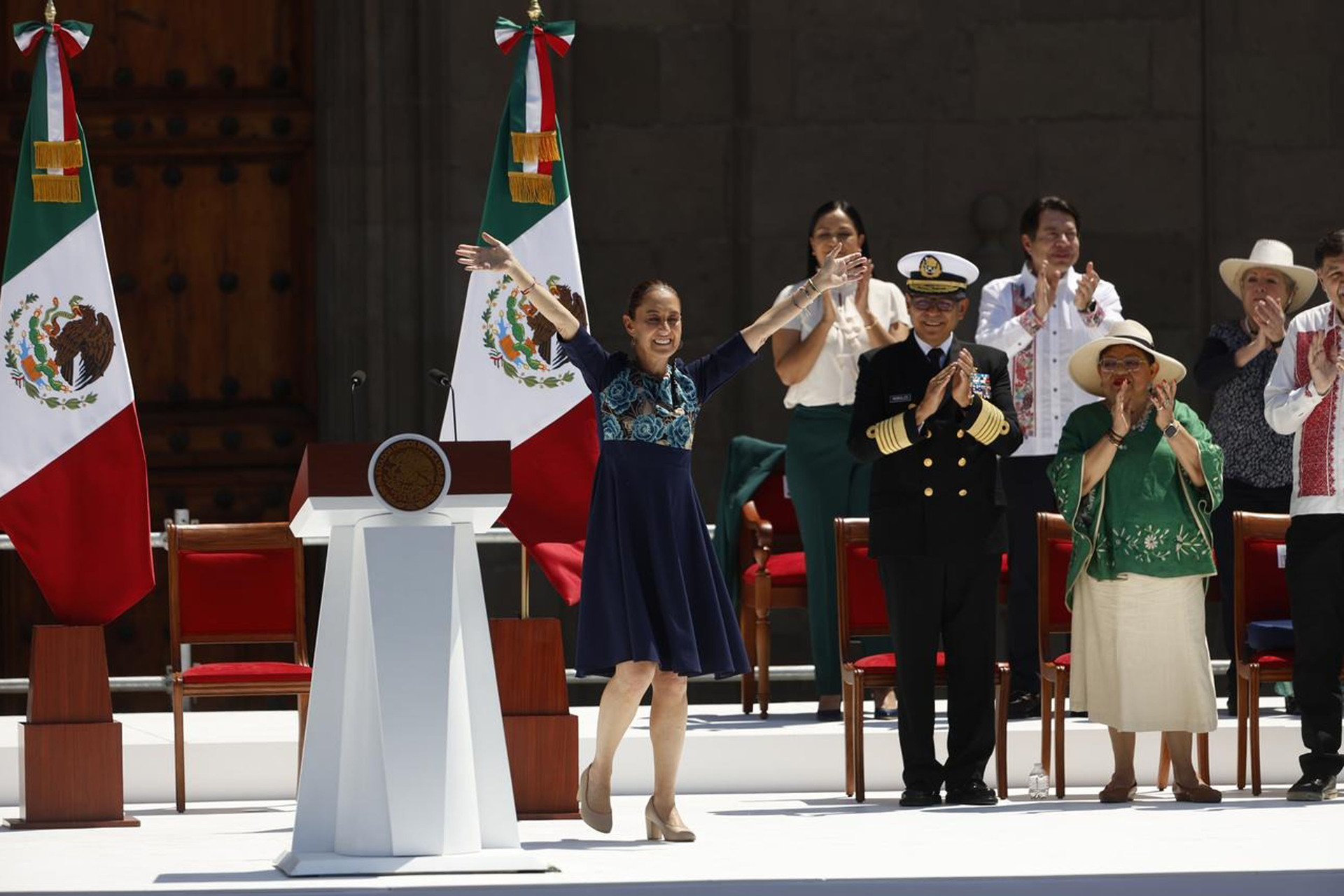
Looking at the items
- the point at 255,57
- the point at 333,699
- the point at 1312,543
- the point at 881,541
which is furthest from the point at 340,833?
the point at 255,57

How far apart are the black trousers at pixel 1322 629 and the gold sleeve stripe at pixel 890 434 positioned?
128 centimetres

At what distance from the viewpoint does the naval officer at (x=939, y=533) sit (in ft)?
24.3

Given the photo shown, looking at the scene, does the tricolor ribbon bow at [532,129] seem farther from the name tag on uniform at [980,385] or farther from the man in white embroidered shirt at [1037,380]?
the name tag on uniform at [980,385]

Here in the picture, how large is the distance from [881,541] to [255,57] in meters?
4.33

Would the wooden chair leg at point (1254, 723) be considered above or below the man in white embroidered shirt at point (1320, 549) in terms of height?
below

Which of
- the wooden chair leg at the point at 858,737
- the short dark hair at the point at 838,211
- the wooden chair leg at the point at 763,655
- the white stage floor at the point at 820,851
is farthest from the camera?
the wooden chair leg at the point at 763,655

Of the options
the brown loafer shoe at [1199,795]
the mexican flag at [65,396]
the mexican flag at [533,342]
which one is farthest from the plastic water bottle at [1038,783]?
the mexican flag at [65,396]

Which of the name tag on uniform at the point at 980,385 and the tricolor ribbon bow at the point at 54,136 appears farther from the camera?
the tricolor ribbon bow at the point at 54,136

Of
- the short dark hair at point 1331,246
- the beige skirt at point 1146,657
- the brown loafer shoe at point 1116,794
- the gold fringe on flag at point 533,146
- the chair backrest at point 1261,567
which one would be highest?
the gold fringe on flag at point 533,146

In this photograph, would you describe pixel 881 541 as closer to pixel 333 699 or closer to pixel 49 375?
pixel 333 699

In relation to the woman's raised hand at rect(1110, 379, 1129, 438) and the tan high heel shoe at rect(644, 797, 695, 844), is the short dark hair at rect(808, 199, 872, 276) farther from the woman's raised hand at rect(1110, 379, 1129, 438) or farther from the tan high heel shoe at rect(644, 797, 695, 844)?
the tan high heel shoe at rect(644, 797, 695, 844)

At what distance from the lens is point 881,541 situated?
7.46m

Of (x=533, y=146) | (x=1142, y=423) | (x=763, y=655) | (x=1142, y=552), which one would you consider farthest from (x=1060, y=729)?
(x=533, y=146)

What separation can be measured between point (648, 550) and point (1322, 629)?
2.16m
